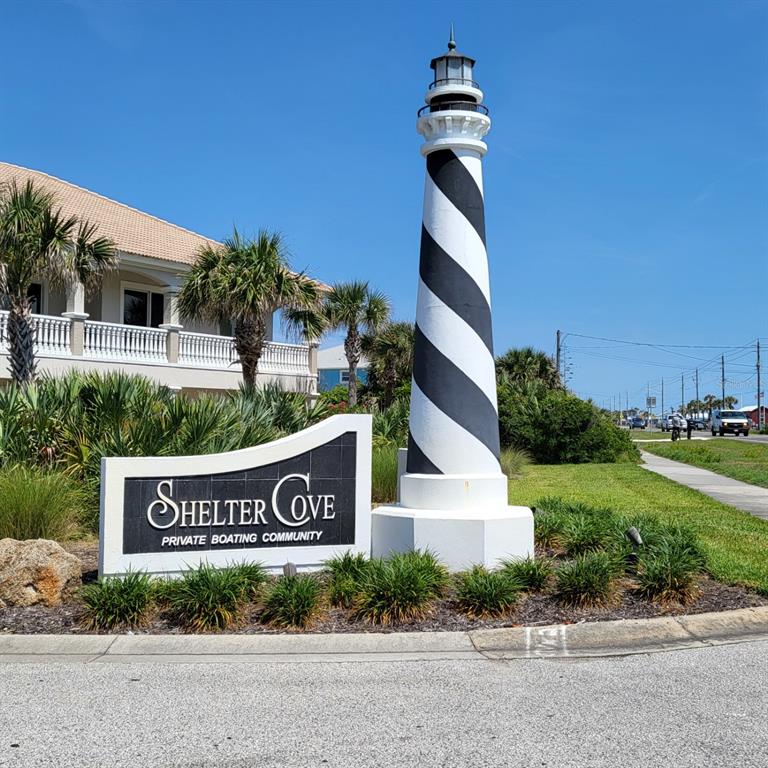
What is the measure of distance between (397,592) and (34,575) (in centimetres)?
300

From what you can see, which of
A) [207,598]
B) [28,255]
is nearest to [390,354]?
[28,255]

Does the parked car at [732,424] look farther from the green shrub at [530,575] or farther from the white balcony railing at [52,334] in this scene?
the green shrub at [530,575]

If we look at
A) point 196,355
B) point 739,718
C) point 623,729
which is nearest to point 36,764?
point 623,729

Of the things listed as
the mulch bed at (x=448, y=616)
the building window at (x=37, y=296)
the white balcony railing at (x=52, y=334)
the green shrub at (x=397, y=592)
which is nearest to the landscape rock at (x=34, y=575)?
the mulch bed at (x=448, y=616)

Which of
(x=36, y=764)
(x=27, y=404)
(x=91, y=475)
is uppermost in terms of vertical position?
(x=27, y=404)

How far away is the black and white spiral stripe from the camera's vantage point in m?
8.57

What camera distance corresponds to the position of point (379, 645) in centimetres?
630

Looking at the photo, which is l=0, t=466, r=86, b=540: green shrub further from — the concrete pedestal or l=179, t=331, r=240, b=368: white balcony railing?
l=179, t=331, r=240, b=368: white balcony railing

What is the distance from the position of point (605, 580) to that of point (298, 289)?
1573 centimetres

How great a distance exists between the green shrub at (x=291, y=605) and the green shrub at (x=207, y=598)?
0.25m

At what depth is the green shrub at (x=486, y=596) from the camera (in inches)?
271

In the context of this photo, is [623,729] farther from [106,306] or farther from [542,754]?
[106,306]

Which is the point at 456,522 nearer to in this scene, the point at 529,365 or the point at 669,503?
the point at 669,503

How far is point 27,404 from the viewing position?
12586 mm
